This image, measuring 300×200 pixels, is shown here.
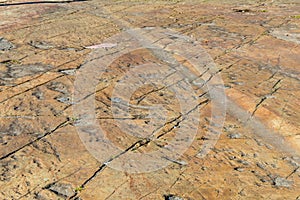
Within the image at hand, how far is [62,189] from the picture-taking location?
3.48 meters

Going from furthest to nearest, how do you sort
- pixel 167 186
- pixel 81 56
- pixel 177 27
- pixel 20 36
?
pixel 177 27 < pixel 20 36 < pixel 81 56 < pixel 167 186

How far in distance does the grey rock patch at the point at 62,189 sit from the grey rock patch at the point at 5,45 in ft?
11.5

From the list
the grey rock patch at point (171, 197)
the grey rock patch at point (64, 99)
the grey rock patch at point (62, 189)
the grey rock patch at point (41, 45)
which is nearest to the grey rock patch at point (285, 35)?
the grey rock patch at point (41, 45)

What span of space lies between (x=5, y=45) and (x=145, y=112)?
9.59ft

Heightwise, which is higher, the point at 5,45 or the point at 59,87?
the point at 59,87

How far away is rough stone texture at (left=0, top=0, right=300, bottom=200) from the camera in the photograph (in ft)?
11.7

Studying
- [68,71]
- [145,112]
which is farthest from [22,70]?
[145,112]

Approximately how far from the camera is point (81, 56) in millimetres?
6266

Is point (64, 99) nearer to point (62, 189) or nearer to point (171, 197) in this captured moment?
point (62, 189)

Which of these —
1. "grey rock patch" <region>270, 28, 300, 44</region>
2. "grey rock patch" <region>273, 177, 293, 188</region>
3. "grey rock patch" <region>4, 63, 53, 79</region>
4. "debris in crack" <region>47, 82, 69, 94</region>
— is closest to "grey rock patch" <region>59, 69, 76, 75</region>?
"grey rock patch" <region>4, 63, 53, 79</region>

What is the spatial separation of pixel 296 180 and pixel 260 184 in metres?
0.30

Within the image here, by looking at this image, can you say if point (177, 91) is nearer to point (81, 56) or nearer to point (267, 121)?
point (267, 121)

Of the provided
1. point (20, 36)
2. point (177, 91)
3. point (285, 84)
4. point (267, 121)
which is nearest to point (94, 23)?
point (20, 36)

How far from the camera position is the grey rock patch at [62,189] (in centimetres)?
344
